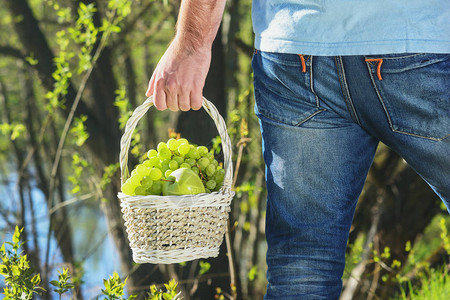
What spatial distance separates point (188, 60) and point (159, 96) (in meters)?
0.12

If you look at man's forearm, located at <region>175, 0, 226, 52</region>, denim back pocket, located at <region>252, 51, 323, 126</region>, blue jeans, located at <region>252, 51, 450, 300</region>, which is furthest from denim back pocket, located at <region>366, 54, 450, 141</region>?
man's forearm, located at <region>175, 0, 226, 52</region>

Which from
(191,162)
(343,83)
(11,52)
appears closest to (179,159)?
(191,162)

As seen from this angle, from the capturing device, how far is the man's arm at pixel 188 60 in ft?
4.58

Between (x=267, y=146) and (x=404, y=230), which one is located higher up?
(x=267, y=146)

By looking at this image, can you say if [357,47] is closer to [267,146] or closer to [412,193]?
[267,146]

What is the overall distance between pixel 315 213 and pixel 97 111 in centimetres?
330

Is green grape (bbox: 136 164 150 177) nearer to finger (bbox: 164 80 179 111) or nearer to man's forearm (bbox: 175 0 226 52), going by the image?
finger (bbox: 164 80 179 111)

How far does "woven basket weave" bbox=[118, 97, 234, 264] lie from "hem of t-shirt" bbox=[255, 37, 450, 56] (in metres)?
0.37

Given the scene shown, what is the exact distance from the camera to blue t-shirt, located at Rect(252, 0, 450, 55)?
1211mm

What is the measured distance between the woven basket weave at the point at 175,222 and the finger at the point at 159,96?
0.11 meters

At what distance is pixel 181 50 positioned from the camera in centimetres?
142

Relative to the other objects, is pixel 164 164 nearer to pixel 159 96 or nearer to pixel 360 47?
pixel 159 96

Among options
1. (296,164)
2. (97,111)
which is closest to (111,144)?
(97,111)

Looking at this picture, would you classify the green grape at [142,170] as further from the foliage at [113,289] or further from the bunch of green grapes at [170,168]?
the foliage at [113,289]
